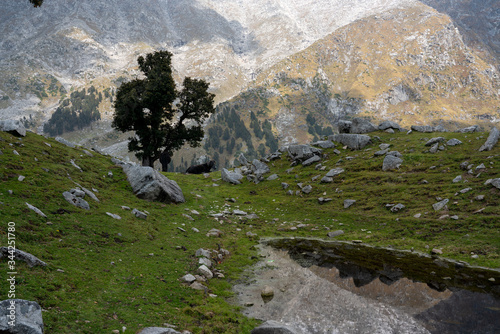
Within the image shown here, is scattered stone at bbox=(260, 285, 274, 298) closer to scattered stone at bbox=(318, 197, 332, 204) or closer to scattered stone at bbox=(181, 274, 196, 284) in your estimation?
scattered stone at bbox=(181, 274, 196, 284)

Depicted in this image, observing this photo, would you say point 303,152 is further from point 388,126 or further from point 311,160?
point 388,126

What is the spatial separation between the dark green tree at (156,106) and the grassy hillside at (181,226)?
15218 millimetres

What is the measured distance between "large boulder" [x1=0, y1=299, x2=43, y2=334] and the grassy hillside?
788mm

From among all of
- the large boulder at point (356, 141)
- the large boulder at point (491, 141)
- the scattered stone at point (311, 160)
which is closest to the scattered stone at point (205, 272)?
the scattered stone at point (311, 160)

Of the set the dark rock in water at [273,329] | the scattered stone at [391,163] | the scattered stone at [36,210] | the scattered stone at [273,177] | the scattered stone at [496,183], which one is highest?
the scattered stone at [36,210]

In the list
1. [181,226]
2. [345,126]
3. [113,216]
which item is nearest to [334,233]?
[181,226]

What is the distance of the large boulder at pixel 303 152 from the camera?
49.3 meters

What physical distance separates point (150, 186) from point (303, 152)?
93.5 feet

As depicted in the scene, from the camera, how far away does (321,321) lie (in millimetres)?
12219

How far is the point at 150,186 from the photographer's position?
98.2 ft

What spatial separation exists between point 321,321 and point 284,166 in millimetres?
40087

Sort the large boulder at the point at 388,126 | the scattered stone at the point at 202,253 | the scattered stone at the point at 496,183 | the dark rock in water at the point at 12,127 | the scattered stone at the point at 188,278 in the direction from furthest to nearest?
the large boulder at the point at 388,126
the dark rock in water at the point at 12,127
the scattered stone at the point at 496,183
the scattered stone at the point at 202,253
the scattered stone at the point at 188,278

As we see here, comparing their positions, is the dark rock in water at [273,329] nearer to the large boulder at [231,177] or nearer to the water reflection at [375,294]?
the water reflection at [375,294]

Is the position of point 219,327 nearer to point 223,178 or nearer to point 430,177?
point 430,177
